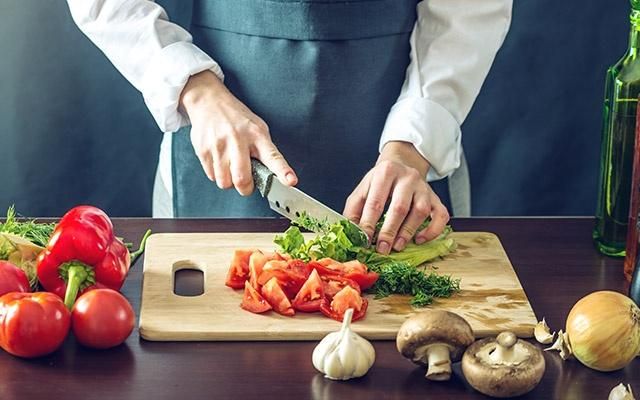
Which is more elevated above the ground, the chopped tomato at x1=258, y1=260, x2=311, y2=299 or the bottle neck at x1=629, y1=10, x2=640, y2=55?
the bottle neck at x1=629, y1=10, x2=640, y2=55

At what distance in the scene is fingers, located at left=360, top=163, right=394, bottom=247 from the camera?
5.89ft

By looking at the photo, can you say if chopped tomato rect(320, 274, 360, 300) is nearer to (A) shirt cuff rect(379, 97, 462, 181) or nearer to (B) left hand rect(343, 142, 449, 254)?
(B) left hand rect(343, 142, 449, 254)

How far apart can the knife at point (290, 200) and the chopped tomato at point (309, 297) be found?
0.63 ft

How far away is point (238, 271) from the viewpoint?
5.40ft

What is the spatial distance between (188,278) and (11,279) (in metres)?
0.29

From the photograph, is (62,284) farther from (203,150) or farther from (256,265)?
(203,150)

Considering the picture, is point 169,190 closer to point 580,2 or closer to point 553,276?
point 553,276

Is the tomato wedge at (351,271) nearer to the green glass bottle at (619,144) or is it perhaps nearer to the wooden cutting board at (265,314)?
the wooden cutting board at (265,314)

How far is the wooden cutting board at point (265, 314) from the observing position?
4.98 feet

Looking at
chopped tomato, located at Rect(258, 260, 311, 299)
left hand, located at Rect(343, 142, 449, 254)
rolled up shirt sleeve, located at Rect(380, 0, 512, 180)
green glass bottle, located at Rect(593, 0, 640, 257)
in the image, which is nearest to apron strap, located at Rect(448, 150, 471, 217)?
rolled up shirt sleeve, located at Rect(380, 0, 512, 180)

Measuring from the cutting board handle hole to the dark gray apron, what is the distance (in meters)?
0.36

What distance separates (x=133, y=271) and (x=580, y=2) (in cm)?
154

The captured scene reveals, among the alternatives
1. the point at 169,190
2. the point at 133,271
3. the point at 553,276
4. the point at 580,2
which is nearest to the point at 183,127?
the point at 169,190

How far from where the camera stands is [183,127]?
211 cm
